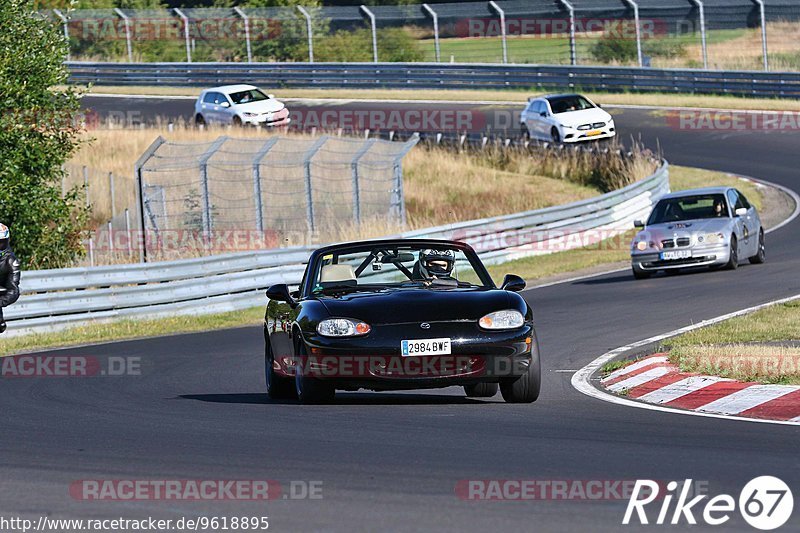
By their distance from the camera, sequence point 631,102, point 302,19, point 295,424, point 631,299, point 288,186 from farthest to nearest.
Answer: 1. point 302,19
2. point 631,102
3. point 288,186
4. point 631,299
5. point 295,424

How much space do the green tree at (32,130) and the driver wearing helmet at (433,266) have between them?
45.2 ft

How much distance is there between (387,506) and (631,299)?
13.4 metres

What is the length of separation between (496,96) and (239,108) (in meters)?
10.3

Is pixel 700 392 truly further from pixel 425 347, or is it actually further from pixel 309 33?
pixel 309 33

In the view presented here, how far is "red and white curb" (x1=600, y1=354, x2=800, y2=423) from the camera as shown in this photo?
9828 millimetres

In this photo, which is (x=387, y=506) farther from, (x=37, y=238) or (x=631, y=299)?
(x=37, y=238)

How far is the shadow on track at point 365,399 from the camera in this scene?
36.9 feet

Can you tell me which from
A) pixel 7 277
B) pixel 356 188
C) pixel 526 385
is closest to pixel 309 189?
pixel 356 188

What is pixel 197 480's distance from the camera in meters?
7.59

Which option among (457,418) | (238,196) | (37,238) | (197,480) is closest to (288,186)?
(238,196)

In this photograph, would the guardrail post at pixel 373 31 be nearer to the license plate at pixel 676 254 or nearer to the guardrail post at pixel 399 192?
the guardrail post at pixel 399 192

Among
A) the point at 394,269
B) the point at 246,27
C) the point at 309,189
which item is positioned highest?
the point at 394,269

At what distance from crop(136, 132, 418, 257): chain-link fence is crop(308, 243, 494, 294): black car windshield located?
13.3 metres

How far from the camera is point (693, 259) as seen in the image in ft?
74.3
